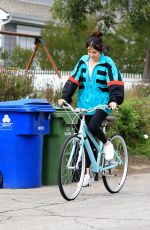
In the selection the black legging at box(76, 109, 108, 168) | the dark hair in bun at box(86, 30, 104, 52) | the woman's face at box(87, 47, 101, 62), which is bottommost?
the black legging at box(76, 109, 108, 168)

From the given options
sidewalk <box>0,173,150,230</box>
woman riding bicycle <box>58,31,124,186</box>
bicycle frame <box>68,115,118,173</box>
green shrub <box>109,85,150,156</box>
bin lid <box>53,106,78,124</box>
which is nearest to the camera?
sidewalk <box>0,173,150,230</box>

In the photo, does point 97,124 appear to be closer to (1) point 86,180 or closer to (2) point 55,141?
(1) point 86,180

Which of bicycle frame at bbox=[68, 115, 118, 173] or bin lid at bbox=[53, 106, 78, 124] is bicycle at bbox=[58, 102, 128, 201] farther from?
bin lid at bbox=[53, 106, 78, 124]

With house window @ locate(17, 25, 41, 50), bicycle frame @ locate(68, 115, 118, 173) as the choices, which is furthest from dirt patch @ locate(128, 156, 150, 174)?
house window @ locate(17, 25, 41, 50)

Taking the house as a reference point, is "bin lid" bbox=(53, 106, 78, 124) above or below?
below

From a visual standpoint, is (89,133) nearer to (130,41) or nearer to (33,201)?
(33,201)

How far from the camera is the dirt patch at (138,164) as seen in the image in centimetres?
1160

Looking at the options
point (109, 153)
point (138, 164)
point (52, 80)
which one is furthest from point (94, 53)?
point (52, 80)

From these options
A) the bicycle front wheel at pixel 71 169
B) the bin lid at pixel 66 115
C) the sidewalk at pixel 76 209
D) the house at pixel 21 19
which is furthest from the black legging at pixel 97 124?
the house at pixel 21 19

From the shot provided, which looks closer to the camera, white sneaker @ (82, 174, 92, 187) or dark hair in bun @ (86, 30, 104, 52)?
white sneaker @ (82, 174, 92, 187)

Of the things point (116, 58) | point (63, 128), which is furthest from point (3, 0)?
point (63, 128)

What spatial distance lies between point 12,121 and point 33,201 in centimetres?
126

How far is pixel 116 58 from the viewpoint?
26.7 m

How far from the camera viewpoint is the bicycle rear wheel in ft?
28.6
